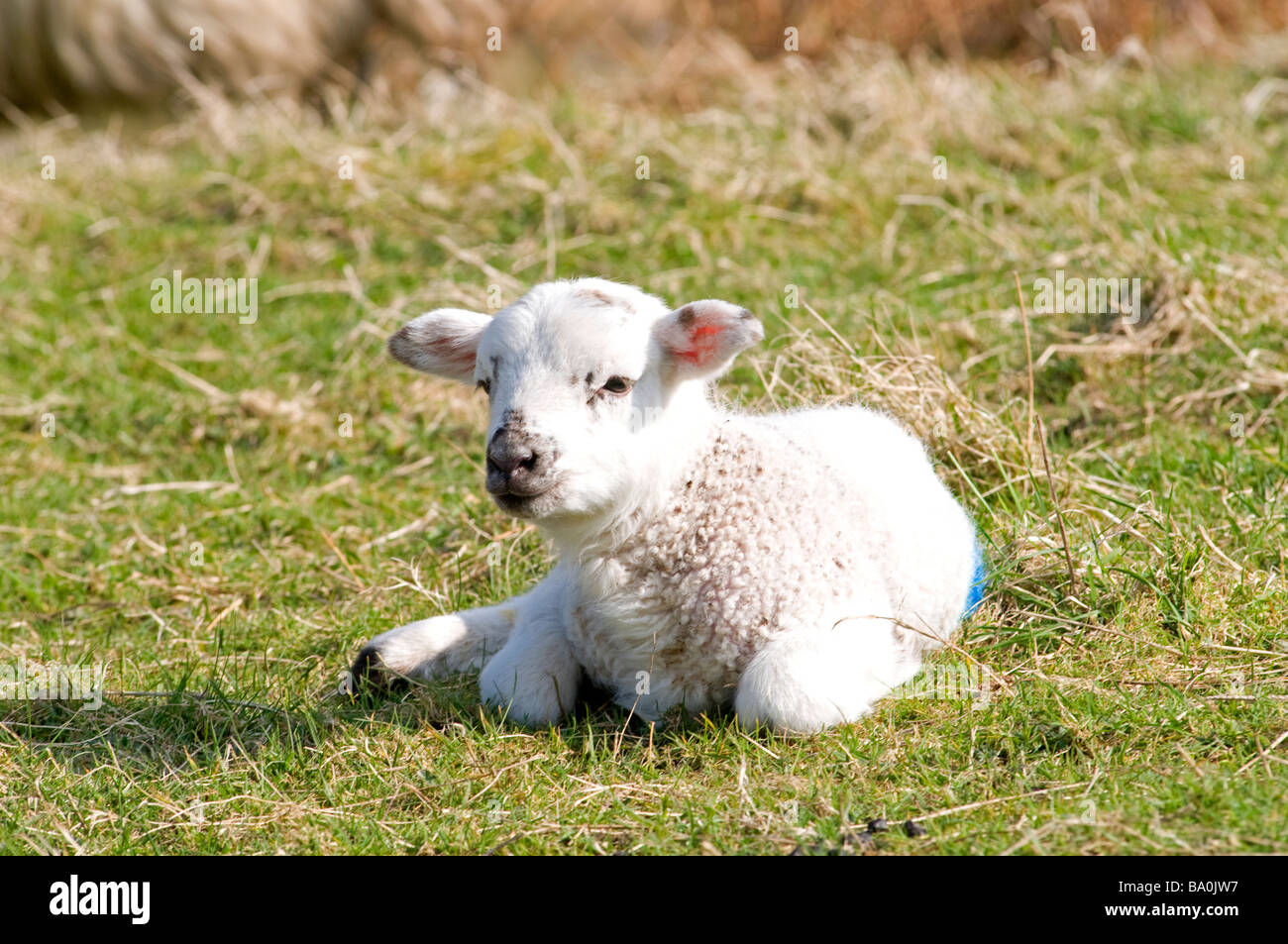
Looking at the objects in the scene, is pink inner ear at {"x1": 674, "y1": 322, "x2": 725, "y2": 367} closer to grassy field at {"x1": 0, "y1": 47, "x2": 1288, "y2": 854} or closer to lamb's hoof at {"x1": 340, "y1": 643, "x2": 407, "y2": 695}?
grassy field at {"x1": 0, "y1": 47, "x2": 1288, "y2": 854}

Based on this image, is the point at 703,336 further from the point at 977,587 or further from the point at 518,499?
the point at 977,587

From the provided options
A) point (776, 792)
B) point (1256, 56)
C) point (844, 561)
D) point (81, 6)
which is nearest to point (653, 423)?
point (844, 561)

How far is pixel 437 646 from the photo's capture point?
14.4 ft

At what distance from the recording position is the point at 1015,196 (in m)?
7.55

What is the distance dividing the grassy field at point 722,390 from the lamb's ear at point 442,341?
93 cm

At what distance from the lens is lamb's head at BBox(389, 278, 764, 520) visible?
142 inches

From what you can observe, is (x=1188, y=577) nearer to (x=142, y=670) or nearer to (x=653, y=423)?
(x=653, y=423)

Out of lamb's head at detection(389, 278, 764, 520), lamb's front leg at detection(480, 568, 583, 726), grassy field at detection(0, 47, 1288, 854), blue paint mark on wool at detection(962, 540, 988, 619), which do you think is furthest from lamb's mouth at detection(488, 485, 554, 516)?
blue paint mark on wool at detection(962, 540, 988, 619)

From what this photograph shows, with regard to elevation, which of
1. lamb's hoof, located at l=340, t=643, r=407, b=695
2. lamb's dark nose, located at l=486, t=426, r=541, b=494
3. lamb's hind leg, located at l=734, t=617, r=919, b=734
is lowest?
lamb's hoof, located at l=340, t=643, r=407, b=695

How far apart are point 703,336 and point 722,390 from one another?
2.01 m

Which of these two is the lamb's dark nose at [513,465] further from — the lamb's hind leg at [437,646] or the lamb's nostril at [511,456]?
the lamb's hind leg at [437,646]

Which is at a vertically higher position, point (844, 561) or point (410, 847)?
point (844, 561)

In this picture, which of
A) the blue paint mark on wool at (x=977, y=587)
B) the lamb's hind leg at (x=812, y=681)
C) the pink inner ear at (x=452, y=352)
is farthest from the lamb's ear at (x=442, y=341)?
the blue paint mark on wool at (x=977, y=587)

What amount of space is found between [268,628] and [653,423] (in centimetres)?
180
